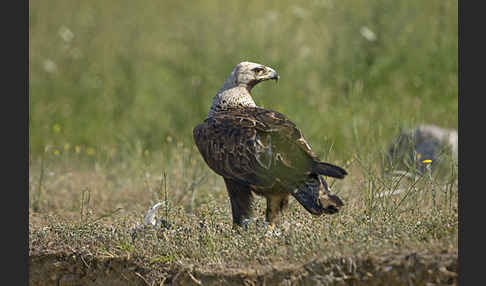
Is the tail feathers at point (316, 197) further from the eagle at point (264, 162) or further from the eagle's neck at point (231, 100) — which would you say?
the eagle's neck at point (231, 100)

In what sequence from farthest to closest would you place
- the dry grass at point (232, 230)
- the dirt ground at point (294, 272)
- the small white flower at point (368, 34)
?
the small white flower at point (368, 34)
the dry grass at point (232, 230)
the dirt ground at point (294, 272)

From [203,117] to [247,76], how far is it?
4.08m

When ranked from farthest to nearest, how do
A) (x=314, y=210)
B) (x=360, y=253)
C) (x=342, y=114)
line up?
(x=342, y=114)
(x=314, y=210)
(x=360, y=253)

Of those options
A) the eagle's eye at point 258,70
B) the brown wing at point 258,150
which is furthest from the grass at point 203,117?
the eagle's eye at point 258,70

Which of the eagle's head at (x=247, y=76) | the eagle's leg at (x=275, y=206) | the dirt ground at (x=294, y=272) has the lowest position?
the dirt ground at (x=294, y=272)

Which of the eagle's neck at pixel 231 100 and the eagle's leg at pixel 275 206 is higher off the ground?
the eagle's neck at pixel 231 100

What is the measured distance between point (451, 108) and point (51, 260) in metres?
6.36

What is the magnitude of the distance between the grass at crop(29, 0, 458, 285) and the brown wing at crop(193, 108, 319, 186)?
387mm

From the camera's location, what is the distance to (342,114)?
962 centimetres

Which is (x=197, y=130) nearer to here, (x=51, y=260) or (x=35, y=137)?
(x=51, y=260)

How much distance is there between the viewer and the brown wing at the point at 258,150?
554cm

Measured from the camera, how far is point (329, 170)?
205 inches

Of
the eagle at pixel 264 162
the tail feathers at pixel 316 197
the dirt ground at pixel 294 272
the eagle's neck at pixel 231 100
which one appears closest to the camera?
the dirt ground at pixel 294 272

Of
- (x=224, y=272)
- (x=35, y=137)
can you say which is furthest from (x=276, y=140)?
(x=35, y=137)
